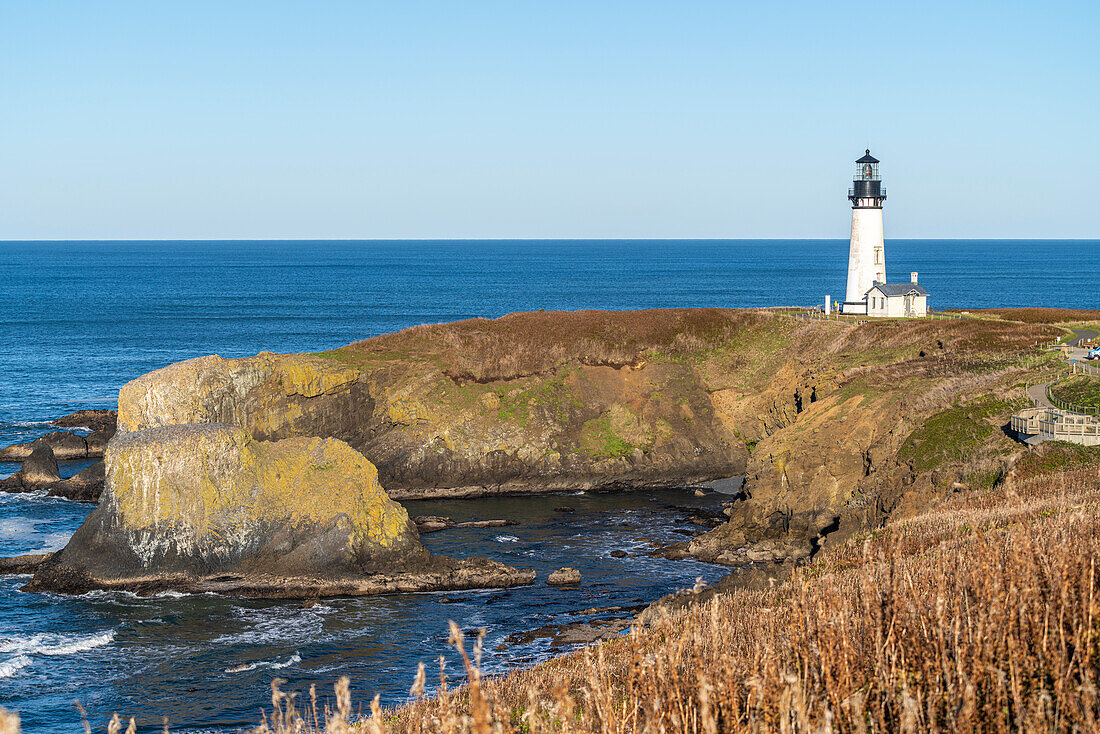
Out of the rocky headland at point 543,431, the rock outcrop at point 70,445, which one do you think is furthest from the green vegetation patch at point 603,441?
the rock outcrop at point 70,445

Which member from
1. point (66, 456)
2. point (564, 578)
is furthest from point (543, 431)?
point (66, 456)

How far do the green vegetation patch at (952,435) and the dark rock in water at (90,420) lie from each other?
47.4 m

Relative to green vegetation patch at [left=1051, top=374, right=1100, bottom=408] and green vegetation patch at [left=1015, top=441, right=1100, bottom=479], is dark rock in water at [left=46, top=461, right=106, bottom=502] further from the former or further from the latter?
green vegetation patch at [left=1051, top=374, right=1100, bottom=408]

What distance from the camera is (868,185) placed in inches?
2817

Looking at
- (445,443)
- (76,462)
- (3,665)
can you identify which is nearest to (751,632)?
(3,665)

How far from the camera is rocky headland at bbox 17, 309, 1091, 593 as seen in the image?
36625mm

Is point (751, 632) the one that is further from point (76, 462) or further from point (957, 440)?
point (76, 462)

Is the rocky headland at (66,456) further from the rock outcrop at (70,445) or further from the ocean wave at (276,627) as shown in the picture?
the ocean wave at (276,627)

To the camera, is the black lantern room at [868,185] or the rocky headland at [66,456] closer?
the rocky headland at [66,456]

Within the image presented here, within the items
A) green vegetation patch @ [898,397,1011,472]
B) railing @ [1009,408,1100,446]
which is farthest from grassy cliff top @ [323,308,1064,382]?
railing @ [1009,408,1100,446]

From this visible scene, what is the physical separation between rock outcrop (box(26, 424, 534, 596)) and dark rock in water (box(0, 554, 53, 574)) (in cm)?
104

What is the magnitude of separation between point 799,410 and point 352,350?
86.5ft

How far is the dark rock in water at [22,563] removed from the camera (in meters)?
37.6

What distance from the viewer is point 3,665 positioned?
29312 millimetres
